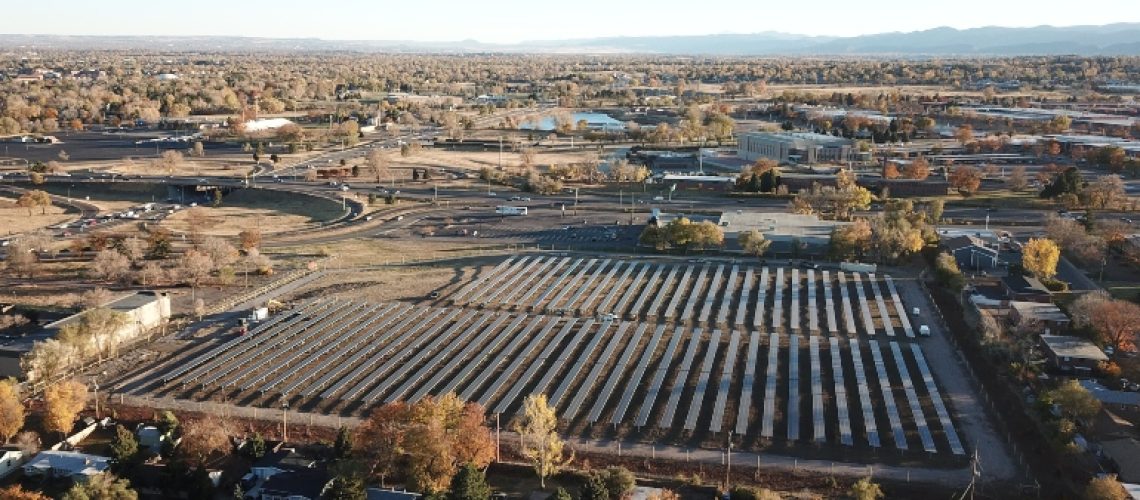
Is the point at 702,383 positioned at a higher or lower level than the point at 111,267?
lower

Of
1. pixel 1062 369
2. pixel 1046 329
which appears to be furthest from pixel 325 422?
pixel 1046 329

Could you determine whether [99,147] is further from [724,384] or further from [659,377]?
[724,384]

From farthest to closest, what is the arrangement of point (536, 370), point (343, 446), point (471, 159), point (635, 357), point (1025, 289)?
point (471, 159)
point (1025, 289)
point (635, 357)
point (536, 370)
point (343, 446)

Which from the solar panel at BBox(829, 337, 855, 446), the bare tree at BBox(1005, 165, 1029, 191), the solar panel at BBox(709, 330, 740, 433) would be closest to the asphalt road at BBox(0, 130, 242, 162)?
the solar panel at BBox(709, 330, 740, 433)

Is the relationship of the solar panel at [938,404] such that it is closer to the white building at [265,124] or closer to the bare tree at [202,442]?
the bare tree at [202,442]

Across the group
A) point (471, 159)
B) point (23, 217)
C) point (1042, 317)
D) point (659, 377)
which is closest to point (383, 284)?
point (659, 377)

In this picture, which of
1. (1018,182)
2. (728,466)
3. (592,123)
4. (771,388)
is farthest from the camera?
(592,123)

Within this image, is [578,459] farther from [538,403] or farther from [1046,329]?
[1046,329]
